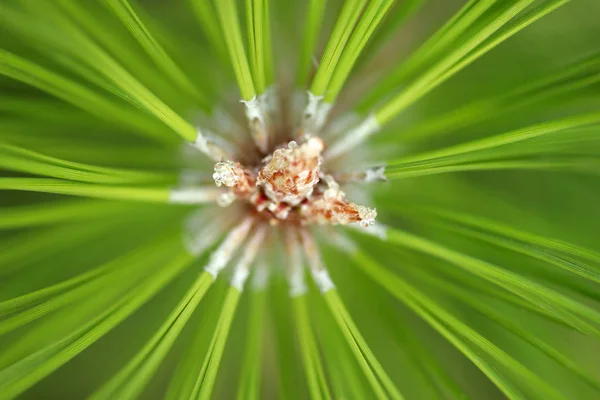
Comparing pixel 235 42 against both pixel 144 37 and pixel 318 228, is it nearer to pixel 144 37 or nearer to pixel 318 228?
pixel 144 37

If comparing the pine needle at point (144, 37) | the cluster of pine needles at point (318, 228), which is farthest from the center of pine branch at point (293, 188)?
the pine needle at point (144, 37)

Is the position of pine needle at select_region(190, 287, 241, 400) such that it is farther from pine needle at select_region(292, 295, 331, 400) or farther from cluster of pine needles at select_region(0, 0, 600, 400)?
pine needle at select_region(292, 295, 331, 400)

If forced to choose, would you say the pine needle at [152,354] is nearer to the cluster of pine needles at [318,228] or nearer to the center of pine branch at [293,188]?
the cluster of pine needles at [318,228]

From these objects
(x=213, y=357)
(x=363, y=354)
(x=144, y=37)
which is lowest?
(x=363, y=354)

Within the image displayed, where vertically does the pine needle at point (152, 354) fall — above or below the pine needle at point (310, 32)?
below

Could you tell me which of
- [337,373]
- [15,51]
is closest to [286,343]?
[337,373]

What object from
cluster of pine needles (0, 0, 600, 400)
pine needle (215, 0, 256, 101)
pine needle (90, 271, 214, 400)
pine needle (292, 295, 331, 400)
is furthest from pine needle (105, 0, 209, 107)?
pine needle (292, 295, 331, 400)

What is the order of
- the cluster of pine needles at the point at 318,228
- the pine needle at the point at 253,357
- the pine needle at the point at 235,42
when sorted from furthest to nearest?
1. the pine needle at the point at 253,357
2. the cluster of pine needles at the point at 318,228
3. the pine needle at the point at 235,42

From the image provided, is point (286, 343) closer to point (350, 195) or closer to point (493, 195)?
point (350, 195)

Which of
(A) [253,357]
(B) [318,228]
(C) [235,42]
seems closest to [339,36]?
(C) [235,42]
